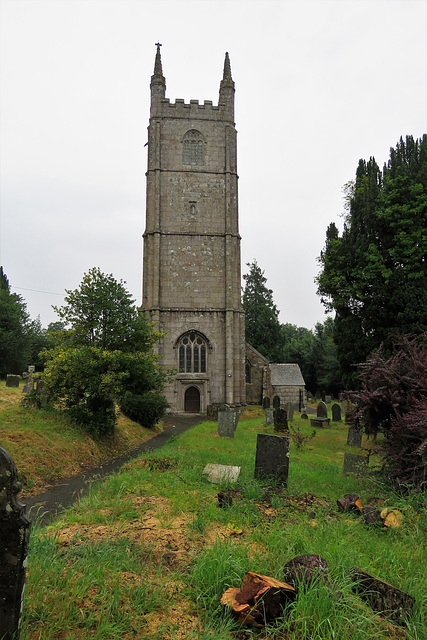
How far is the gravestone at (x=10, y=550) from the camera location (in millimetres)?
2342

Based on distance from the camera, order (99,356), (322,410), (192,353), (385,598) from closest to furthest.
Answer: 1. (385,598)
2. (99,356)
3. (322,410)
4. (192,353)

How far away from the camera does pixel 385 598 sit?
A: 2.73 m

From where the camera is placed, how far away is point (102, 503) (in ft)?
17.6

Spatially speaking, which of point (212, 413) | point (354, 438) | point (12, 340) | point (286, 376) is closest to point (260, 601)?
point (354, 438)

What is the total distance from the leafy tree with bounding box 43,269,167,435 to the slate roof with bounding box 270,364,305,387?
1884 cm

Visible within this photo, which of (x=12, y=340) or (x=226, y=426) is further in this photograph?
(x=12, y=340)

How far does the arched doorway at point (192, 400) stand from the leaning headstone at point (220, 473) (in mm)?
17693

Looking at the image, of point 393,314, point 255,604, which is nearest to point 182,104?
point 393,314

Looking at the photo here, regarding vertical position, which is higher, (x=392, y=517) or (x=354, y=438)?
(x=392, y=517)

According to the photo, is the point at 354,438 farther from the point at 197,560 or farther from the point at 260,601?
the point at 260,601

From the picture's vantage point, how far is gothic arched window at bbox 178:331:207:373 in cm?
2511

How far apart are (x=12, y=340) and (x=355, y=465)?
29.6 meters

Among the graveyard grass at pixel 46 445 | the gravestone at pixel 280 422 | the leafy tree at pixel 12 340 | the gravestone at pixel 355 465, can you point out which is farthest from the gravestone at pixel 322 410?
the leafy tree at pixel 12 340

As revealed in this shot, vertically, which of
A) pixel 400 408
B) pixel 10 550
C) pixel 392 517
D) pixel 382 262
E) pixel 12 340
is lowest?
pixel 392 517
